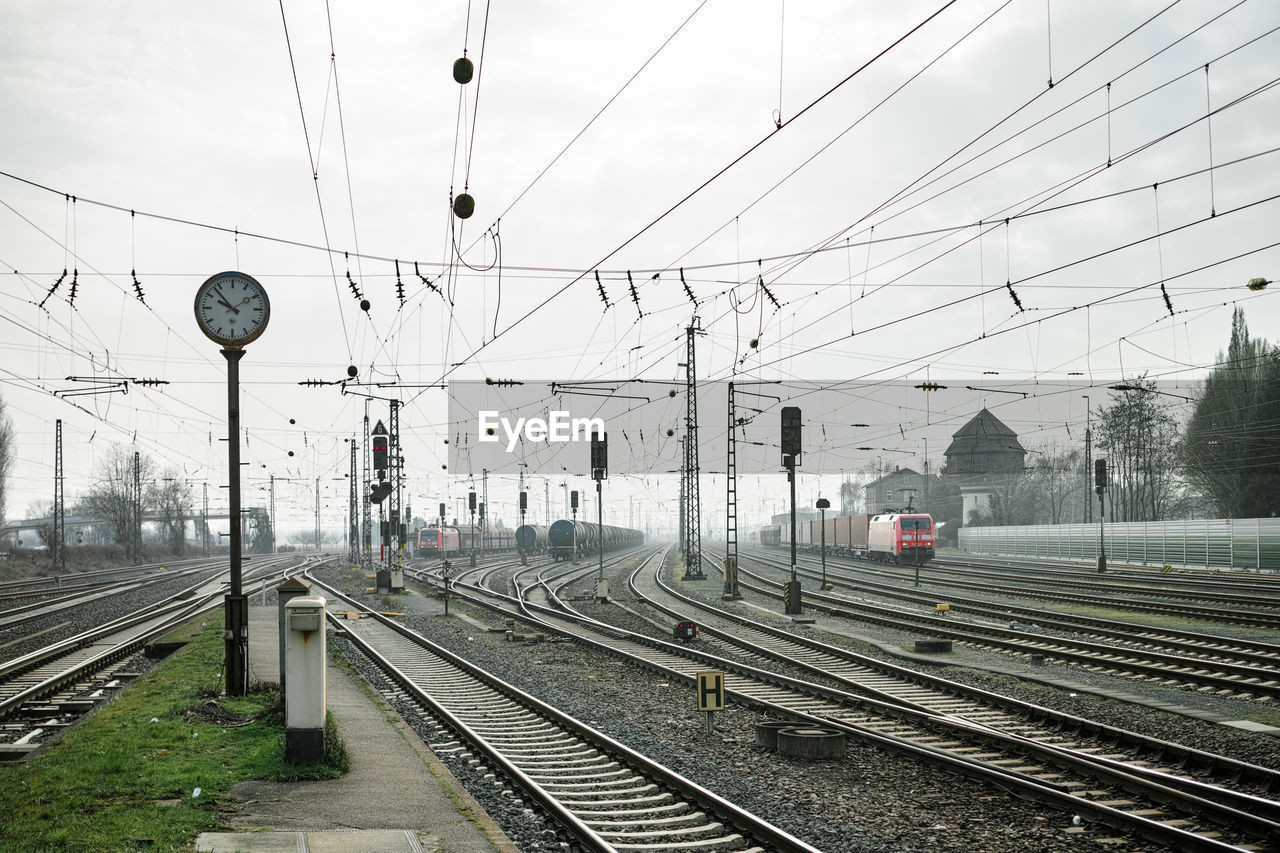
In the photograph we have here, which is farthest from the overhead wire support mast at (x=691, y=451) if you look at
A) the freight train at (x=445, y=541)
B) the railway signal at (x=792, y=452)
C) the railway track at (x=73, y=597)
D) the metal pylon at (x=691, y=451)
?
the freight train at (x=445, y=541)

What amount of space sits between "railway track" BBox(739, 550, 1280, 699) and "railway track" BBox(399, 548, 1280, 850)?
5.59m

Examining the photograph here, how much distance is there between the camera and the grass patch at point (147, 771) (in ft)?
24.1

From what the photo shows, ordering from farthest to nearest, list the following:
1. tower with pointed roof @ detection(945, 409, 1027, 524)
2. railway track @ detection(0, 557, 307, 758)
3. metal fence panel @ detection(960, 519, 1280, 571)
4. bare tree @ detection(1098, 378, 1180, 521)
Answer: tower with pointed roof @ detection(945, 409, 1027, 524) < bare tree @ detection(1098, 378, 1180, 521) < metal fence panel @ detection(960, 519, 1280, 571) < railway track @ detection(0, 557, 307, 758)

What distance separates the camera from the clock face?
1242 centimetres

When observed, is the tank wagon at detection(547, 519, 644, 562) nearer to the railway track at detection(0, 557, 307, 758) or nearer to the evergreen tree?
the evergreen tree

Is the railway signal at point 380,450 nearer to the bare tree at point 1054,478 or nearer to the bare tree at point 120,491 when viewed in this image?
the bare tree at point 120,491

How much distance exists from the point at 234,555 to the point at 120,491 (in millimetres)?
95189

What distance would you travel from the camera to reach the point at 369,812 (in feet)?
27.0

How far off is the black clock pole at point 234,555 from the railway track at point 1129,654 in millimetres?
14121

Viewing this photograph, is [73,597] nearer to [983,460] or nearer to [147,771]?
[147,771]

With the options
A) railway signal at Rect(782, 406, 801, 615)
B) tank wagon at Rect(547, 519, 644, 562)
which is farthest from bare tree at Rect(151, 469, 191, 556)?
railway signal at Rect(782, 406, 801, 615)

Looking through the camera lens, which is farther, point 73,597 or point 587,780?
point 73,597

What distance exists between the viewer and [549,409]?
4872 cm

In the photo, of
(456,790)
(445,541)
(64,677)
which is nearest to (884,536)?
(445,541)
